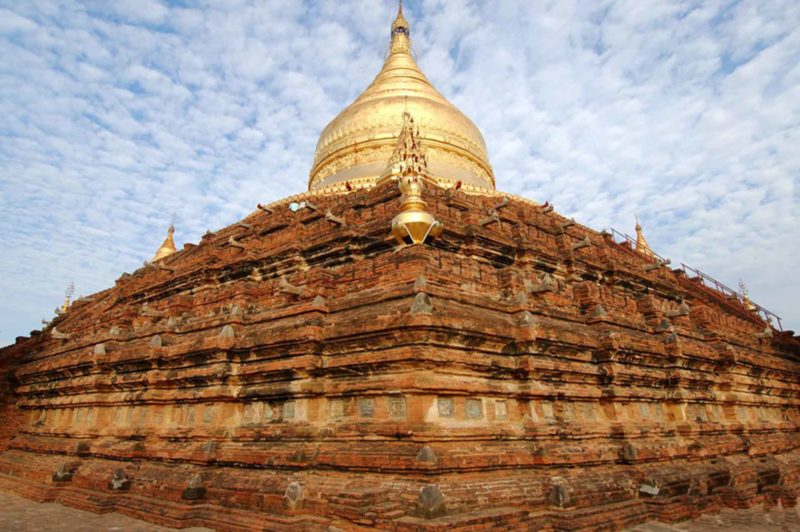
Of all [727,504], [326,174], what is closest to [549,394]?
[727,504]

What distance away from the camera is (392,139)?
72.7 ft

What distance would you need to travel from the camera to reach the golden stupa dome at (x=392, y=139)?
72.8 feet

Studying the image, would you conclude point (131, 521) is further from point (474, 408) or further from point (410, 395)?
point (474, 408)

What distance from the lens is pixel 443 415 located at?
295 inches

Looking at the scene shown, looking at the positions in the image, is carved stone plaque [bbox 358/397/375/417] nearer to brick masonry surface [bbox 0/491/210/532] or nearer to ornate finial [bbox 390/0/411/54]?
brick masonry surface [bbox 0/491/210/532]

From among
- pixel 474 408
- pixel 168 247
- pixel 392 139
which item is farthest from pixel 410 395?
pixel 168 247

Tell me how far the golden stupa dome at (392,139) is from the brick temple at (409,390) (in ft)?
24.6

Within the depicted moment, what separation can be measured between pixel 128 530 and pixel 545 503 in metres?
6.11

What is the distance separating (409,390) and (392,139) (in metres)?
16.2

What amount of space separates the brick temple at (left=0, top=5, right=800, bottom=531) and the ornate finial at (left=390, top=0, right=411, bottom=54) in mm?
16952

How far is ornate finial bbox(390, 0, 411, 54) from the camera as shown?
29203 mm

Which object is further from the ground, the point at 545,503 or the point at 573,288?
the point at 573,288

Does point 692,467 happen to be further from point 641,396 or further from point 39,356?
point 39,356

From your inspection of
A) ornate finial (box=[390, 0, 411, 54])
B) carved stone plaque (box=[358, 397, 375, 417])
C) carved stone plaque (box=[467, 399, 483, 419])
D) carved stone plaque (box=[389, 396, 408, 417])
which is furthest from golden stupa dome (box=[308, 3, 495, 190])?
carved stone plaque (box=[389, 396, 408, 417])
